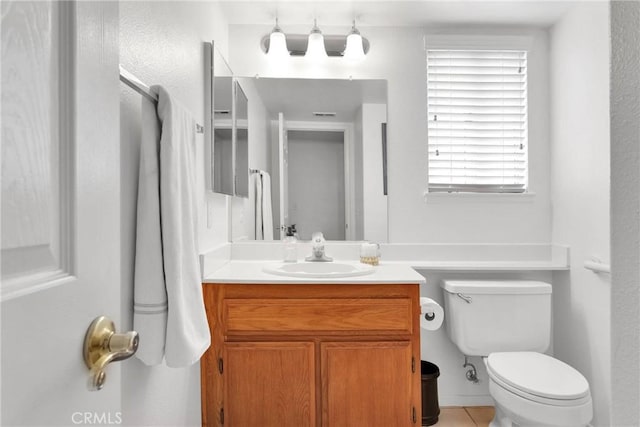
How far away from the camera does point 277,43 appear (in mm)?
2111

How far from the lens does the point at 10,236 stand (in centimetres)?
38

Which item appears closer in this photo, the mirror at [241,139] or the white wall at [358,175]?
the mirror at [241,139]

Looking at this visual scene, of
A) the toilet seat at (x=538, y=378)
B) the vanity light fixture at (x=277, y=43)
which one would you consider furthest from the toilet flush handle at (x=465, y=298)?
the vanity light fixture at (x=277, y=43)

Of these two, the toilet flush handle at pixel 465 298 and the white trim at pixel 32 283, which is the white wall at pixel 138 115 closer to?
the white trim at pixel 32 283

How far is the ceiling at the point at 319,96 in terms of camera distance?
2201 millimetres

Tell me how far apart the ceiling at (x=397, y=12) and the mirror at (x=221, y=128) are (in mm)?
398

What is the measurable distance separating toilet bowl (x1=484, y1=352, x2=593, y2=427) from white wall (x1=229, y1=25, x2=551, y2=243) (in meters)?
0.74

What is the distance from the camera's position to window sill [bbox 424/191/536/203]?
7.25ft

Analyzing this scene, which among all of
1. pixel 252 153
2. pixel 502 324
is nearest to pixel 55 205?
pixel 252 153

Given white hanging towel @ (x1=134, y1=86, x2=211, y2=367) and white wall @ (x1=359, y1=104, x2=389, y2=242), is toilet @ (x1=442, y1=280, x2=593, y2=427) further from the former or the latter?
white hanging towel @ (x1=134, y1=86, x2=211, y2=367)

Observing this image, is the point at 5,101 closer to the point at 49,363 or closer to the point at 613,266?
the point at 49,363

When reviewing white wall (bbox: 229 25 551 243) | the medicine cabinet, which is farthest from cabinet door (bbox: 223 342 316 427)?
white wall (bbox: 229 25 551 243)

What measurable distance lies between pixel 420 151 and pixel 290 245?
3.13 feet

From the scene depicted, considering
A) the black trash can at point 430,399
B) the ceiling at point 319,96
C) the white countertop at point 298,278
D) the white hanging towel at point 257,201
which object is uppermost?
the ceiling at point 319,96
